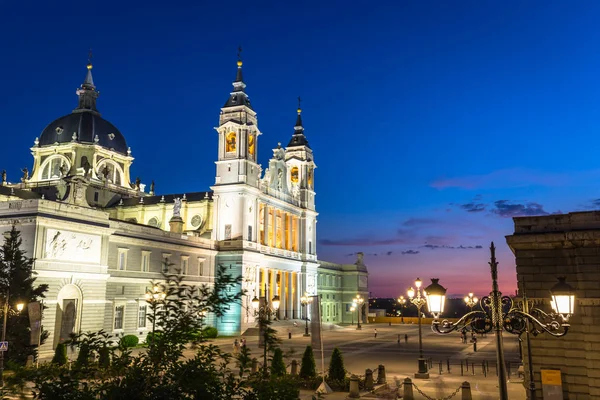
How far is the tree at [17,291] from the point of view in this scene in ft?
101

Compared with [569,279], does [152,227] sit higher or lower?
higher

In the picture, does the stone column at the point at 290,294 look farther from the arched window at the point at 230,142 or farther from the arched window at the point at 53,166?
the arched window at the point at 53,166

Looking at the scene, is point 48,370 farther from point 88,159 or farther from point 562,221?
point 88,159

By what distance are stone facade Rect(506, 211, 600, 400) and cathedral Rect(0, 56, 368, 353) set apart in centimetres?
1857

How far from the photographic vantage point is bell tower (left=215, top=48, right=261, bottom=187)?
6950 centimetres

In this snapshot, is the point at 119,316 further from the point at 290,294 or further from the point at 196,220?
the point at 290,294

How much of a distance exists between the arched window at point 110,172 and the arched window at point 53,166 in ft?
15.0

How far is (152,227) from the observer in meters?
54.8

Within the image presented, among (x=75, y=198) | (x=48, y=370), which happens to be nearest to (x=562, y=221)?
(x=48, y=370)

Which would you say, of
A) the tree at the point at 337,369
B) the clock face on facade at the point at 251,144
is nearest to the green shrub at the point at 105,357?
the tree at the point at 337,369

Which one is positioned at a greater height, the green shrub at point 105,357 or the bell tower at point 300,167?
the bell tower at point 300,167

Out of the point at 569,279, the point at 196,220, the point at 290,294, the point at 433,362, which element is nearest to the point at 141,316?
the point at 196,220

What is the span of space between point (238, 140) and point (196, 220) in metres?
13.2

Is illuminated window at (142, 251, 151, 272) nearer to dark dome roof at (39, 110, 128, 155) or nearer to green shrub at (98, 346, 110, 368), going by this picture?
dark dome roof at (39, 110, 128, 155)
